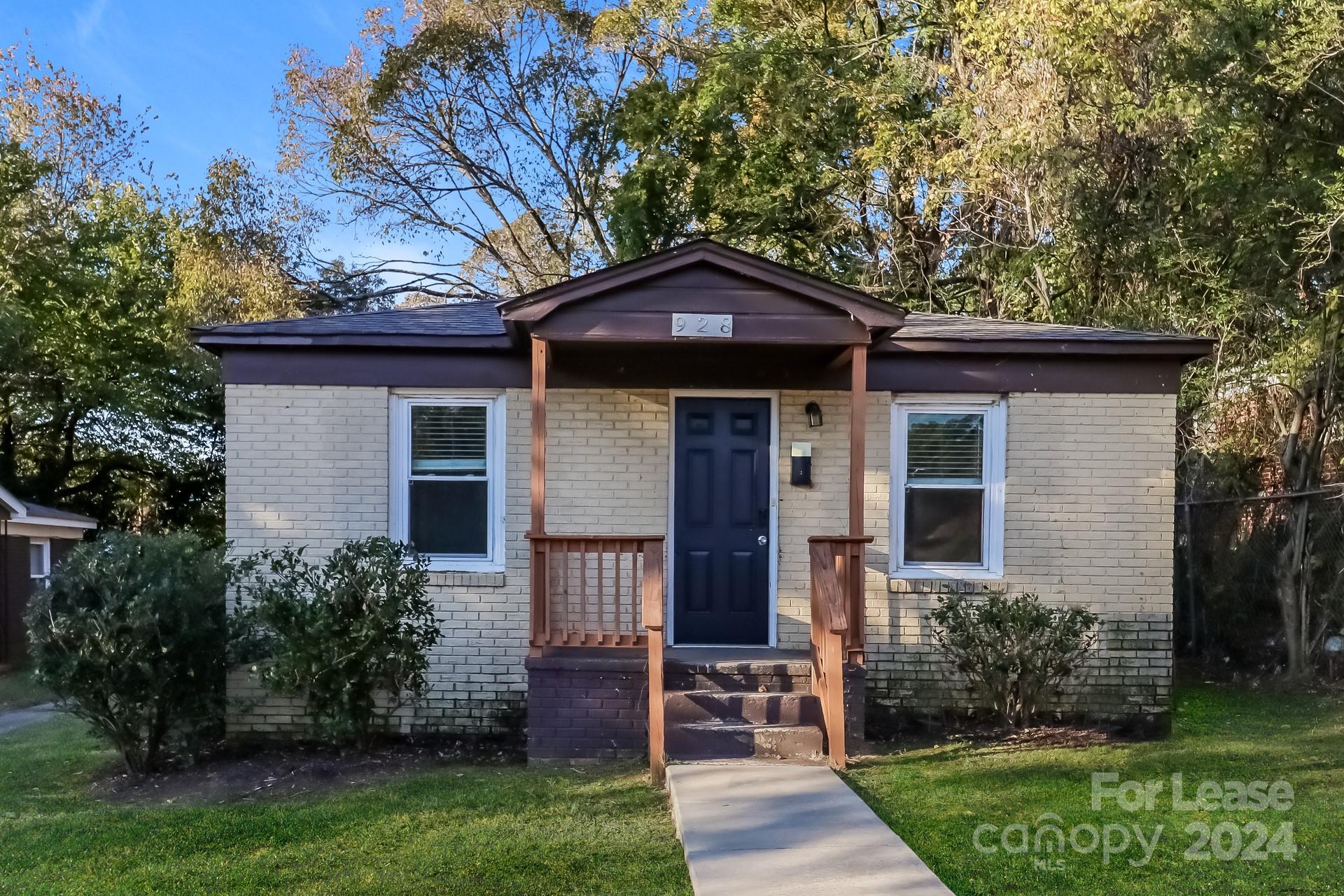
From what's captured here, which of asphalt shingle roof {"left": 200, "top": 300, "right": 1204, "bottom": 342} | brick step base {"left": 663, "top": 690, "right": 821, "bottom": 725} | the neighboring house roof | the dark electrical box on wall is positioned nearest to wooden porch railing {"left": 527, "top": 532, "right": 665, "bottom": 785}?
brick step base {"left": 663, "top": 690, "right": 821, "bottom": 725}

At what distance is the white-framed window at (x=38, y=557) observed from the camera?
15.8 metres

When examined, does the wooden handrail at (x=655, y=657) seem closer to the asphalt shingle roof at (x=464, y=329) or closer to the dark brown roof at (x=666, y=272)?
the dark brown roof at (x=666, y=272)

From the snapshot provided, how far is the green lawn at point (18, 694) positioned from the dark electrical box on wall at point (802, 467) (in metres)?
7.62

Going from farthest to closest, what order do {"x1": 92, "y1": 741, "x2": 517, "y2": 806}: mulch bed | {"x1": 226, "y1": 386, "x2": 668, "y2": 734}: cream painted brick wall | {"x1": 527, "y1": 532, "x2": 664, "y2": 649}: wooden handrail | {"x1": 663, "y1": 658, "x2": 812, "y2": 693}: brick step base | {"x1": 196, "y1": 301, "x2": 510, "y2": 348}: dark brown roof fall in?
{"x1": 226, "y1": 386, "x2": 668, "y2": 734}: cream painted brick wall, {"x1": 196, "y1": 301, "x2": 510, "y2": 348}: dark brown roof, {"x1": 663, "y1": 658, "x2": 812, "y2": 693}: brick step base, {"x1": 527, "y1": 532, "x2": 664, "y2": 649}: wooden handrail, {"x1": 92, "y1": 741, "x2": 517, "y2": 806}: mulch bed

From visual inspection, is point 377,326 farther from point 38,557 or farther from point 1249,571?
point 38,557

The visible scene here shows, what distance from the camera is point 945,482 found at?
8969 mm

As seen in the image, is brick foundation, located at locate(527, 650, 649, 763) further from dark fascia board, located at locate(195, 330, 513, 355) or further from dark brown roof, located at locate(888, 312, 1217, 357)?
dark brown roof, located at locate(888, 312, 1217, 357)

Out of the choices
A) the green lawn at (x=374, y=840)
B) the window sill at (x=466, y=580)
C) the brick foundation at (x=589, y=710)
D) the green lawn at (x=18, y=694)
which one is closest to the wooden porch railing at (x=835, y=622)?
the brick foundation at (x=589, y=710)

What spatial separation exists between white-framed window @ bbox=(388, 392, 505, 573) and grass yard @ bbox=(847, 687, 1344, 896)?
3527 mm

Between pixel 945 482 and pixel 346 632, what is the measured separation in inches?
190

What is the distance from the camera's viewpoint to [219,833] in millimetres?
5855

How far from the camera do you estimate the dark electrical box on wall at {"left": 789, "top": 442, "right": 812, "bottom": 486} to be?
8797 millimetres

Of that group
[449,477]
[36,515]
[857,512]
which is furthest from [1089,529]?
[36,515]

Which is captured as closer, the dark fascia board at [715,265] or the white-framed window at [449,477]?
the dark fascia board at [715,265]
